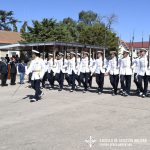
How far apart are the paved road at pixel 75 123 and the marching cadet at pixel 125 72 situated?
2.76 feet

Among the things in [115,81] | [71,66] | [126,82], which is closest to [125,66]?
[126,82]

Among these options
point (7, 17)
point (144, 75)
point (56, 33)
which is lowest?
point (144, 75)

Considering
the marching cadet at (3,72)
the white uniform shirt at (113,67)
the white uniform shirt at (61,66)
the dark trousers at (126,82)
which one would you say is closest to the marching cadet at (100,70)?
the white uniform shirt at (113,67)

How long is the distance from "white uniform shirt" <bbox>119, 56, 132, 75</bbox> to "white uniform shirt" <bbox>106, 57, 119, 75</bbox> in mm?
222

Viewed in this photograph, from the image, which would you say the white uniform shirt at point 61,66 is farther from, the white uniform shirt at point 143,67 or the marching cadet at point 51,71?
the white uniform shirt at point 143,67

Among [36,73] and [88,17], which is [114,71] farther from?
[88,17]

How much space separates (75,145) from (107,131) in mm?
1386

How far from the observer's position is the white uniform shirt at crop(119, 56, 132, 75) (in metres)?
15.2

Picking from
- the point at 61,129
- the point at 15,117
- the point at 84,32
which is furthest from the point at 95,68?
the point at 84,32

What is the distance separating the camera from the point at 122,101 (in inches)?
529

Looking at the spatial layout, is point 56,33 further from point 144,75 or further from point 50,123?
point 50,123

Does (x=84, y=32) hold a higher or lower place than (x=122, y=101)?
higher

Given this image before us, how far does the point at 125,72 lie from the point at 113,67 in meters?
0.62

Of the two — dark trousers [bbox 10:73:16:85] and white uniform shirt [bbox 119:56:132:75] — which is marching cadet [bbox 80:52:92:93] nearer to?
white uniform shirt [bbox 119:56:132:75]
